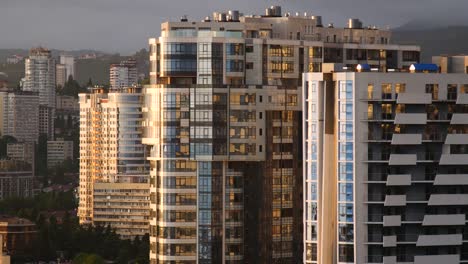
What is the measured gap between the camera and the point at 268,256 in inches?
3738

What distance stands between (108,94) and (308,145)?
109 metres

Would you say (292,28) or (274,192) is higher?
(292,28)

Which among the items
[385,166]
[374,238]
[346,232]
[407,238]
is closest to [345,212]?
[346,232]

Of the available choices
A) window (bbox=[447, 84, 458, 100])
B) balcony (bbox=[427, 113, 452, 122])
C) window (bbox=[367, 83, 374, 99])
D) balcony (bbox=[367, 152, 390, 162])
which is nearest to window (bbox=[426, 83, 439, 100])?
window (bbox=[447, 84, 458, 100])

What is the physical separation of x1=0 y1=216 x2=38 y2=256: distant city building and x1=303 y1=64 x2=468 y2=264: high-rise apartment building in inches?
2956

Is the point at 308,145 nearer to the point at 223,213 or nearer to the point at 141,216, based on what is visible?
the point at 223,213

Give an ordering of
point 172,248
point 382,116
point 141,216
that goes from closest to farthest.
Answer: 1. point 382,116
2. point 172,248
3. point 141,216

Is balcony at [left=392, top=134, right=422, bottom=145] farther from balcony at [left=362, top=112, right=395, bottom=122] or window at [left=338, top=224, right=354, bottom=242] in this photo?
window at [left=338, top=224, right=354, bottom=242]

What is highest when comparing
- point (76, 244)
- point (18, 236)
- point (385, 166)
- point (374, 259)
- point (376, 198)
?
point (385, 166)

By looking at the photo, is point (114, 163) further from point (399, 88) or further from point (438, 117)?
point (399, 88)

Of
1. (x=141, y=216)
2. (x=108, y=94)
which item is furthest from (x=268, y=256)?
(x=108, y=94)

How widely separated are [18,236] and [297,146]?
67.1 m

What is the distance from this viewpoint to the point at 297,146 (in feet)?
315

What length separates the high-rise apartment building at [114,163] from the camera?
17462 cm
